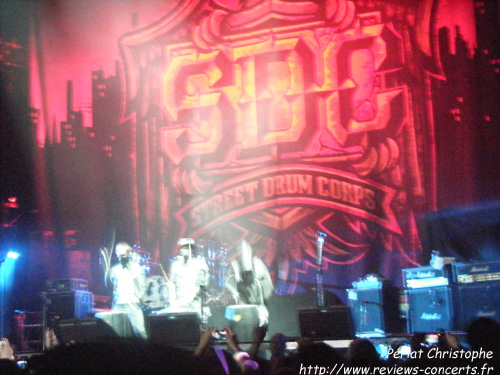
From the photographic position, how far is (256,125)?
6582 mm

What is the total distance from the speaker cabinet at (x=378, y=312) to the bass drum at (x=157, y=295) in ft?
6.60

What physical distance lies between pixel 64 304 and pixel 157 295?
1.07 m

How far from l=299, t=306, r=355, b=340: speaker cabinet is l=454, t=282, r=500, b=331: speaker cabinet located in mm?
996

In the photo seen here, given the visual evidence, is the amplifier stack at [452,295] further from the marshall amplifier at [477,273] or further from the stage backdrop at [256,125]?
the stage backdrop at [256,125]

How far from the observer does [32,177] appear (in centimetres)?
700

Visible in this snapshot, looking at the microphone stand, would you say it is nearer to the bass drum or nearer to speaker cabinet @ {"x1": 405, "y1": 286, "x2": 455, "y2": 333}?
speaker cabinet @ {"x1": 405, "y1": 286, "x2": 455, "y2": 333}

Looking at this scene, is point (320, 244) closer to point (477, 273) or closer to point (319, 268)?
point (319, 268)

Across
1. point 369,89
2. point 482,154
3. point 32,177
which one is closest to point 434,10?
point 369,89

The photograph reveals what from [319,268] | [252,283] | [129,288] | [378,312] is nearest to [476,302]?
[378,312]

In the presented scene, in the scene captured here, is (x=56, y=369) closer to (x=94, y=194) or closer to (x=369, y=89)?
(x=369, y=89)

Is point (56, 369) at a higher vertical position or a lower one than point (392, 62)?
lower

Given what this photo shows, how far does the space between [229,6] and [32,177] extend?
3242 mm

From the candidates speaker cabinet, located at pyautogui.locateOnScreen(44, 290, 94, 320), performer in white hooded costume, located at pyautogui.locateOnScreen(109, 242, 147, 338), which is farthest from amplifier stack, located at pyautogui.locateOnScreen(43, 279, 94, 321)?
performer in white hooded costume, located at pyautogui.locateOnScreen(109, 242, 147, 338)

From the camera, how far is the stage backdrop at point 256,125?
596cm
